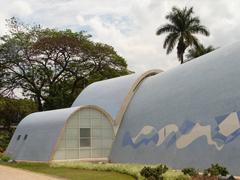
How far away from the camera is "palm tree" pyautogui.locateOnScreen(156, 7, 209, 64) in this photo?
53.5 metres

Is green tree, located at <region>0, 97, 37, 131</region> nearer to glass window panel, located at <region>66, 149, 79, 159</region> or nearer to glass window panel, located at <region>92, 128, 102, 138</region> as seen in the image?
glass window panel, located at <region>92, 128, 102, 138</region>

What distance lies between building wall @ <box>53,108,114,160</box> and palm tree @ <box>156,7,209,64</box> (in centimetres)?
2274

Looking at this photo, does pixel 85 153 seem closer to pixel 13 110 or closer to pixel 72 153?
pixel 72 153

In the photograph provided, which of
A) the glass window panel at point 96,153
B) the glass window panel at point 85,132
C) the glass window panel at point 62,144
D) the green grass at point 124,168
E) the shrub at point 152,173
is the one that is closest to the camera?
the shrub at point 152,173

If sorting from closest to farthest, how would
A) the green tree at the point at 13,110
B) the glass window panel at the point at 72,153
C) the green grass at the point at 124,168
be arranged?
the green grass at the point at 124,168 → the glass window panel at the point at 72,153 → the green tree at the point at 13,110

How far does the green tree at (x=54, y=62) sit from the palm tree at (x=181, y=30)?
7.54 metres

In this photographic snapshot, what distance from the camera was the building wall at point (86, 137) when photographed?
104 feet

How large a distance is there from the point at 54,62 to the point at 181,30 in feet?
53.8

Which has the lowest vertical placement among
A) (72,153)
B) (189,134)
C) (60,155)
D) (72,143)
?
(60,155)

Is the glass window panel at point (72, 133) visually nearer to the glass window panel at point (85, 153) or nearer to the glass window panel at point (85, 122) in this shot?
the glass window panel at point (85, 122)

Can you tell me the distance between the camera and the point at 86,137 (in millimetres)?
32719

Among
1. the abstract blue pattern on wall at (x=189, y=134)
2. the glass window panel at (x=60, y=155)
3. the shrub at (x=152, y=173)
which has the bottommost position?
the shrub at (x=152, y=173)

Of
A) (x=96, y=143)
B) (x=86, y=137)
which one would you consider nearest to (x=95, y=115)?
(x=86, y=137)

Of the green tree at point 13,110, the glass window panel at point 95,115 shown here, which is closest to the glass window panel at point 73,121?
the glass window panel at point 95,115
